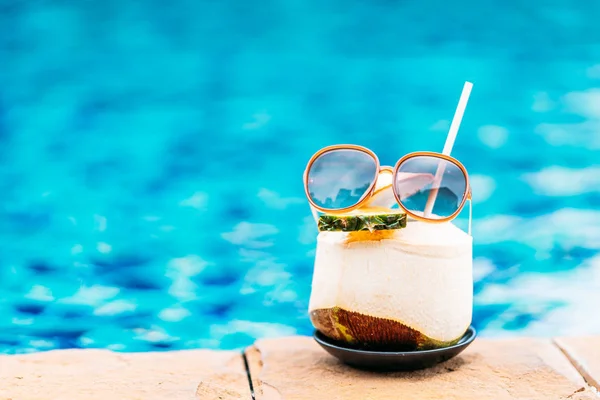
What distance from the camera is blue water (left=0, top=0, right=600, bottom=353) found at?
2.52 m

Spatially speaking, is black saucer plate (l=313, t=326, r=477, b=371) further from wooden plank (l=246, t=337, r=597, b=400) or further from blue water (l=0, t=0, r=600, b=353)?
blue water (l=0, t=0, r=600, b=353)

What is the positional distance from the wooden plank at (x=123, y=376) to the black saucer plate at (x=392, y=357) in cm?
19

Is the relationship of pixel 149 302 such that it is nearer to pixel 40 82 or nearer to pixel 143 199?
pixel 143 199

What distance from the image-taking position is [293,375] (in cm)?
150

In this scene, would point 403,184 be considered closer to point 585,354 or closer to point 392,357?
point 392,357

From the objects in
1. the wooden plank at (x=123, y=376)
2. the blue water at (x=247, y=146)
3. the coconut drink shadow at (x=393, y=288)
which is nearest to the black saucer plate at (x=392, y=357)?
the coconut drink shadow at (x=393, y=288)

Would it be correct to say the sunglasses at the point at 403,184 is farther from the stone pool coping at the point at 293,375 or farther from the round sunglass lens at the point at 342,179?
the stone pool coping at the point at 293,375

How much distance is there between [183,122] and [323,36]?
74cm

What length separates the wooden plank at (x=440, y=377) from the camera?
1369mm

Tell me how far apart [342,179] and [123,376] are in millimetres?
595

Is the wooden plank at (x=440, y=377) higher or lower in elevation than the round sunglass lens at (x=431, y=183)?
lower

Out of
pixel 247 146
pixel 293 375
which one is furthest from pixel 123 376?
pixel 247 146

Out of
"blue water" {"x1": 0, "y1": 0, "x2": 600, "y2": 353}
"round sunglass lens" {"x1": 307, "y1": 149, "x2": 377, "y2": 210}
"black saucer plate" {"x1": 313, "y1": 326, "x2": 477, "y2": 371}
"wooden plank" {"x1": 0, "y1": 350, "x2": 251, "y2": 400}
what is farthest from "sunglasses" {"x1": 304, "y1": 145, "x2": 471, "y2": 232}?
"blue water" {"x1": 0, "y1": 0, "x2": 600, "y2": 353}

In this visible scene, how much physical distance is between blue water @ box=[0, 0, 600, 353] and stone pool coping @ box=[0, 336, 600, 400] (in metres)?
0.73
